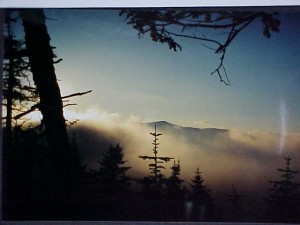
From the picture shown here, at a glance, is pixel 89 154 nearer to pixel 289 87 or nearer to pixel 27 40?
pixel 27 40

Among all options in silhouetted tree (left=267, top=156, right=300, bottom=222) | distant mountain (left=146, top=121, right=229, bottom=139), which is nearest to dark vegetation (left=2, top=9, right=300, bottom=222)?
Answer: silhouetted tree (left=267, top=156, right=300, bottom=222)

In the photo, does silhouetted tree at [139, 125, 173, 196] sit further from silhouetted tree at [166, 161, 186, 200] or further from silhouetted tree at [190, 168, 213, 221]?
silhouetted tree at [190, 168, 213, 221]

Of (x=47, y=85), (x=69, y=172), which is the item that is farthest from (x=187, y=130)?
(x=47, y=85)

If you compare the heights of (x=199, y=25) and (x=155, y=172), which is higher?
(x=199, y=25)

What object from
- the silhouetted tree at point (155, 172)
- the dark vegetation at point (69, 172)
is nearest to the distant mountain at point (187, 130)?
the silhouetted tree at point (155, 172)

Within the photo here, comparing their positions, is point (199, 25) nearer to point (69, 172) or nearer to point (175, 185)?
point (175, 185)

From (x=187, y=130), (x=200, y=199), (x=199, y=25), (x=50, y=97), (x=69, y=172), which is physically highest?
(x=199, y=25)

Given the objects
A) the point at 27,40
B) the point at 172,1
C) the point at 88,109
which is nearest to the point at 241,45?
the point at 172,1
